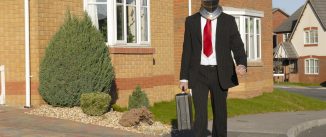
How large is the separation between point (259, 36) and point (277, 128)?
9.50m

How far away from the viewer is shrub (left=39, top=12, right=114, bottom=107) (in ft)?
37.6

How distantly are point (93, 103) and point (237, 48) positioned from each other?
535 centimetres

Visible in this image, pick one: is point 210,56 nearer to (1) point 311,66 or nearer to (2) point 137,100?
(2) point 137,100

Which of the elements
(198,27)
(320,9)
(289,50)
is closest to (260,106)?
(198,27)

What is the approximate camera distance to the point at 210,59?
6375 millimetres

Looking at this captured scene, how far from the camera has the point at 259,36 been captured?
21.0 m

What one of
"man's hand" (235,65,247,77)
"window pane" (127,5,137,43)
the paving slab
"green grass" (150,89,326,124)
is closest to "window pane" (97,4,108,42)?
"window pane" (127,5,137,43)

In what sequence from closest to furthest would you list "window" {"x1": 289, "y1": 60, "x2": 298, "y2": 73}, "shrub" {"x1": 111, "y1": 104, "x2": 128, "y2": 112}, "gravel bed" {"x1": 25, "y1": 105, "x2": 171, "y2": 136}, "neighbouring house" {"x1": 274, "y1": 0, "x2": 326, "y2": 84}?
"gravel bed" {"x1": 25, "y1": 105, "x2": 171, "y2": 136} → "shrub" {"x1": 111, "y1": 104, "x2": 128, "y2": 112} → "neighbouring house" {"x1": 274, "y1": 0, "x2": 326, "y2": 84} → "window" {"x1": 289, "y1": 60, "x2": 298, "y2": 73}

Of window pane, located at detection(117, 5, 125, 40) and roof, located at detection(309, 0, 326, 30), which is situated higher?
roof, located at detection(309, 0, 326, 30)

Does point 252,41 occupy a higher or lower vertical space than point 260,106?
higher

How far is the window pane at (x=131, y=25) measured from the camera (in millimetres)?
14273

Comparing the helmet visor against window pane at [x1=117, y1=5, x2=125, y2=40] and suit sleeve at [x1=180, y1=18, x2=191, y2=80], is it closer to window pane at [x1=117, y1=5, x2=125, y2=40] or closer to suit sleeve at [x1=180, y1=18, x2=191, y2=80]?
suit sleeve at [x1=180, y1=18, x2=191, y2=80]

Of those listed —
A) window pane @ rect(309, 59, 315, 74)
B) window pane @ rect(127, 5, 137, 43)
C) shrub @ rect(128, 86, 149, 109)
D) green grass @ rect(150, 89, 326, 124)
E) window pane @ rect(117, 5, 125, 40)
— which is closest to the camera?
shrub @ rect(128, 86, 149, 109)

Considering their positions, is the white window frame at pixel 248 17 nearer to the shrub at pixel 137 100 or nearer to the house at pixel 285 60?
the shrub at pixel 137 100
